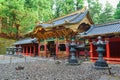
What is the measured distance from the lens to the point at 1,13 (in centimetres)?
3534

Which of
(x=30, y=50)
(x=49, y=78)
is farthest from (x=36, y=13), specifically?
(x=49, y=78)

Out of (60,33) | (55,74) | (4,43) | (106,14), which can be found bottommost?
(55,74)

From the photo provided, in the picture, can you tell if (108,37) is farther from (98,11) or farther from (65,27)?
(98,11)

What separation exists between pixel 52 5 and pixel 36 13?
736cm

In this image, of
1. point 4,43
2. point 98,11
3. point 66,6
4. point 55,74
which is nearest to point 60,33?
point 55,74

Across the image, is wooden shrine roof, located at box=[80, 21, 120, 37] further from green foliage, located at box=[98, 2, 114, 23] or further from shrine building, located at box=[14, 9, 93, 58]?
green foliage, located at box=[98, 2, 114, 23]

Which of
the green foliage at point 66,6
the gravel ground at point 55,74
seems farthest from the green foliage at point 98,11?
the gravel ground at point 55,74

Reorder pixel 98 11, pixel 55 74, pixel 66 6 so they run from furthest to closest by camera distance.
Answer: pixel 98 11, pixel 66 6, pixel 55 74

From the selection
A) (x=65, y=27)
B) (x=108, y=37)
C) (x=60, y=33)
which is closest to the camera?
(x=108, y=37)

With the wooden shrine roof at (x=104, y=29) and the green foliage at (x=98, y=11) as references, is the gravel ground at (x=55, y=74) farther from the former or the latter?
the green foliage at (x=98, y=11)

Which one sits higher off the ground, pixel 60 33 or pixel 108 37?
pixel 60 33

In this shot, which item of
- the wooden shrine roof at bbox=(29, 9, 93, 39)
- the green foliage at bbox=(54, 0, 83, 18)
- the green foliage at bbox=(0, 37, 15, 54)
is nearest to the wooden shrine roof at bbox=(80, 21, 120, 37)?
the wooden shrine roof at bbox=(29, 9, 93, 39)

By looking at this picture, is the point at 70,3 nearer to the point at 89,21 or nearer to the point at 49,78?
the point at 89,21

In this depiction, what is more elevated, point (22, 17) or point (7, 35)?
point (22, 17)
